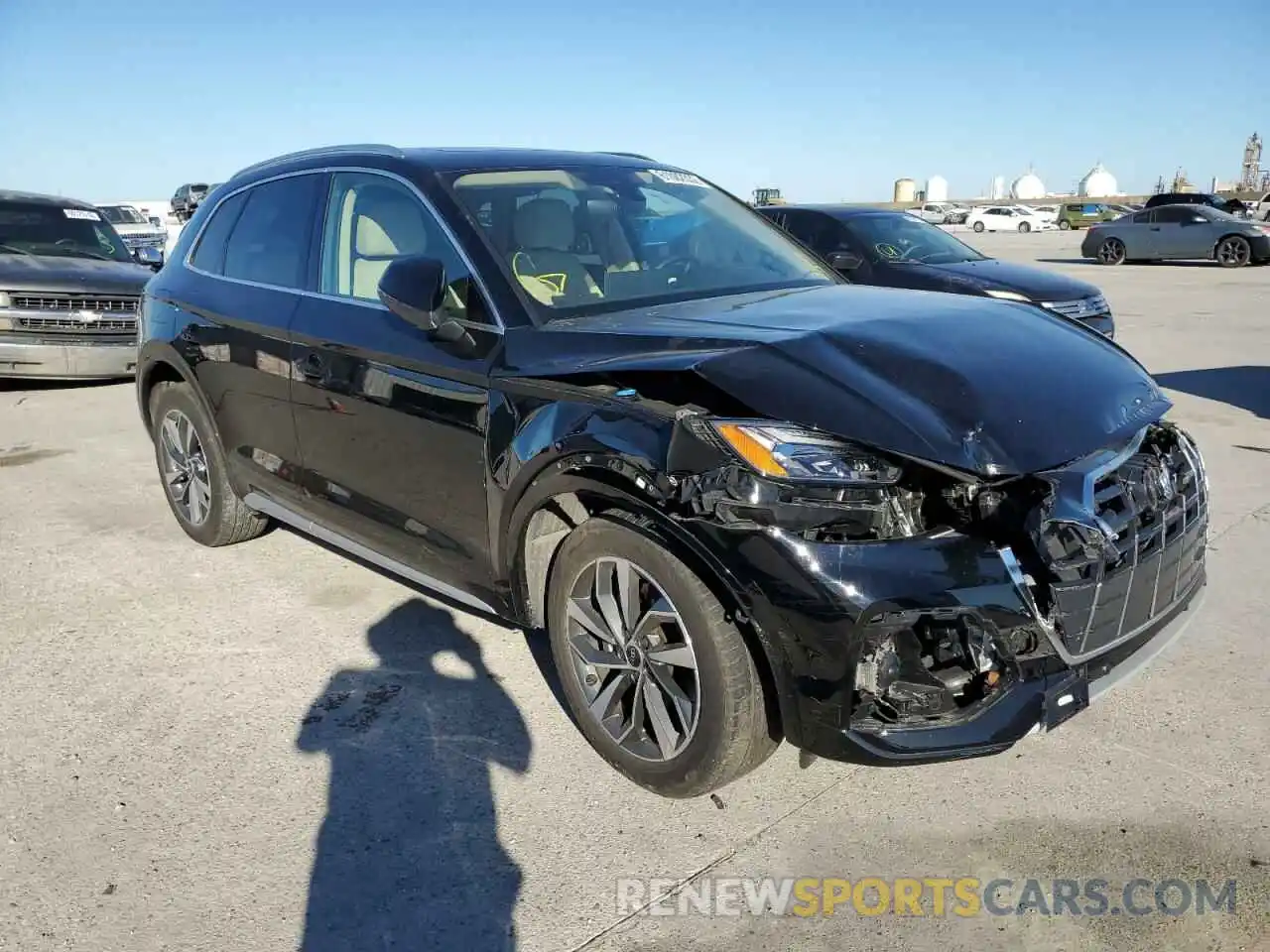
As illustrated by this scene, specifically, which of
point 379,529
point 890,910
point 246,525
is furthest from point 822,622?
point 246,525

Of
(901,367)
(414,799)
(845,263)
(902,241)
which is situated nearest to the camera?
(901,367)

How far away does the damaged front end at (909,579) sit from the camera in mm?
2430

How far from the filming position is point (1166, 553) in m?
2.84

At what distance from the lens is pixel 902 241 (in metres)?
9.88

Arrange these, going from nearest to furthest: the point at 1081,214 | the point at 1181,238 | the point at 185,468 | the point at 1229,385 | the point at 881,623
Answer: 1. the point at 881,623
2. the point at 185,468
3. the point at 1229,385
4. the point at 1181,238
5. the point at 1081,214

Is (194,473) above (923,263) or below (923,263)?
below

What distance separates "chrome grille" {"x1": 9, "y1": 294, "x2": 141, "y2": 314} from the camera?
9.07 metres

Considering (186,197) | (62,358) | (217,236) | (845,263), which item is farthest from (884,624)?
(186,197)

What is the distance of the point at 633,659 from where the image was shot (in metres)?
2.94

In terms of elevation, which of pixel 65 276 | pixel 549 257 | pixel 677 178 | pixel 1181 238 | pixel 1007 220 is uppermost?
pixel 1007 220

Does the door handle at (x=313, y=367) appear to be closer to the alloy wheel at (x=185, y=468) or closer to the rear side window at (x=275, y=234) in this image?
the rear side window at (x=275, y=234)

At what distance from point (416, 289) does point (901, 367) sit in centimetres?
150

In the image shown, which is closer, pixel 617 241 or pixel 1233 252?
pixel 617 241

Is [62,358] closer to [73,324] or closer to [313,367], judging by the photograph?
[73,324]
